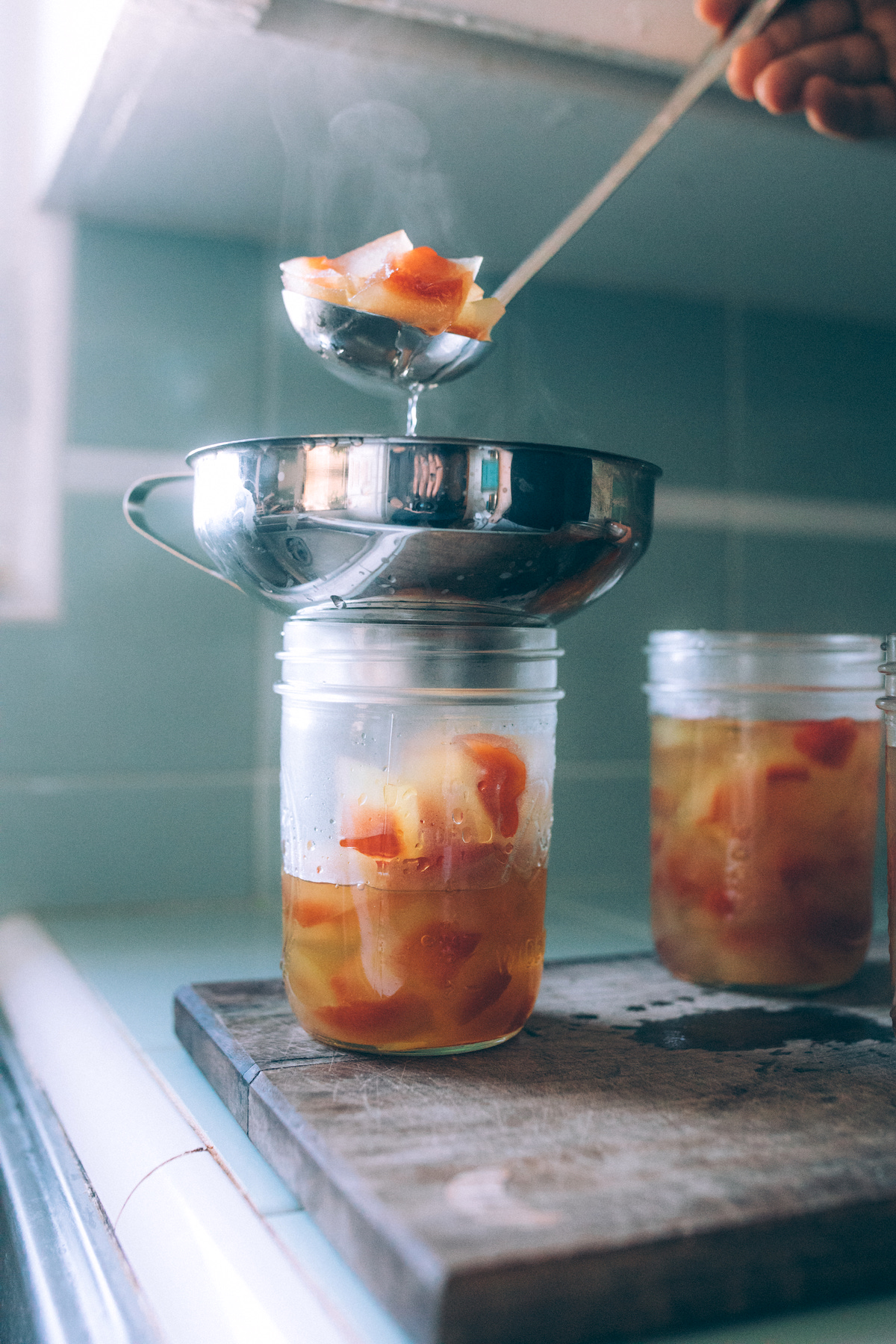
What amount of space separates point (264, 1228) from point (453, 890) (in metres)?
0.18

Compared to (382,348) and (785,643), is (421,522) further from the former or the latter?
(785,643)

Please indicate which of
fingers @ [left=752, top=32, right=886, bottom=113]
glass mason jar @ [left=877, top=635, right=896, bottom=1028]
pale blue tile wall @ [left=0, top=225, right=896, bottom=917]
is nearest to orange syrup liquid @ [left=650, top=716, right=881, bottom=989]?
glass mason jar @ [left=877, top=635, right=896, bottom=1028]

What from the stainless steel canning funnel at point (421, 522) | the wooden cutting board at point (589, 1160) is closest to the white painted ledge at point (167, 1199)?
the wooden cutting board at point (589, 1160)

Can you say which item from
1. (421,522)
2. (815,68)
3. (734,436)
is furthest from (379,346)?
(734,436)

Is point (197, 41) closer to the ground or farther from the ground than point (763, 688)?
farther from the ground

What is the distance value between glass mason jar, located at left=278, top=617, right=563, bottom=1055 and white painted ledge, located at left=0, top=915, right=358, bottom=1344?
4.0 inches

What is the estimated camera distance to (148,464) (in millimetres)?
1071

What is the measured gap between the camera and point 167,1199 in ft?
1.51

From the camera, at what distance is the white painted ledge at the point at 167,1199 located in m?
0.39

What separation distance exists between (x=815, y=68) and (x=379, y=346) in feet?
1.61

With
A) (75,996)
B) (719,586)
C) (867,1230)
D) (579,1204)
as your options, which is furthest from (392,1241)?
(719,586)

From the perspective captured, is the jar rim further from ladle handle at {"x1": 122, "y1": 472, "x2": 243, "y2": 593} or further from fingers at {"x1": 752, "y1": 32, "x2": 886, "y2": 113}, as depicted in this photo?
fingers at {"x1": 752, "y1": 32, "x2": 886, "y2": 113}

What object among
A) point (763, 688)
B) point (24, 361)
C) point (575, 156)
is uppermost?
point (575, 156)

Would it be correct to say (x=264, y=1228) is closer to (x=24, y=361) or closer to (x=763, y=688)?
(x=763, y=688)
